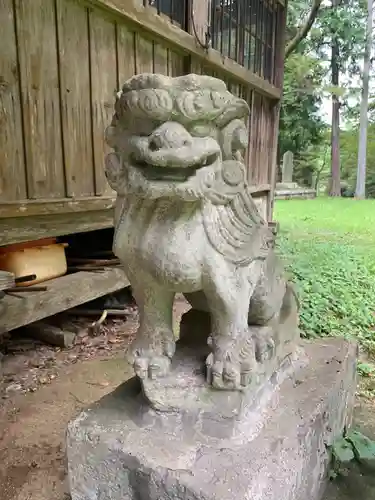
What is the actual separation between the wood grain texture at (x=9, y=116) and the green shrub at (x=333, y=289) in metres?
1.77

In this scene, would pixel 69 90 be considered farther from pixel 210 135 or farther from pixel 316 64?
pixel 316 64

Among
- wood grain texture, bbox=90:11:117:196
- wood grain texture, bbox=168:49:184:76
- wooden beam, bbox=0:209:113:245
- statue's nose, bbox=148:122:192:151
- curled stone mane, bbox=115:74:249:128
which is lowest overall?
wooden beam, bbox=0:209:113:245

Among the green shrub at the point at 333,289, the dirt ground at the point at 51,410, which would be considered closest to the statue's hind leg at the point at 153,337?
the dirt ground at the point at 51,410

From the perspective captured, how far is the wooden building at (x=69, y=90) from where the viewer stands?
8.34 feet

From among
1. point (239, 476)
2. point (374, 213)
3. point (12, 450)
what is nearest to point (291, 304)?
point (239, 476)

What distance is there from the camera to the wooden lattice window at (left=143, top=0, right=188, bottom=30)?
11.6 feet

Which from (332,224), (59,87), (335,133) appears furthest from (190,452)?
(335,133)

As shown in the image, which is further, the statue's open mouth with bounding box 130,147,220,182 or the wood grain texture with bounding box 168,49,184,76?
the wood grain texture with bounding box 168,49,184,76

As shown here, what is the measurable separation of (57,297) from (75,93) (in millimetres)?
1404

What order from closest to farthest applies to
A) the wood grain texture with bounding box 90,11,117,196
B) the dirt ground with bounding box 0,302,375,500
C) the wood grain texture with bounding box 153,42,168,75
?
the dirt ground with bounding box 0,302,375,500
the wood grain texture with bounding box 90,11,117,196
the wood grain texture with bounding box 153,42,168,75

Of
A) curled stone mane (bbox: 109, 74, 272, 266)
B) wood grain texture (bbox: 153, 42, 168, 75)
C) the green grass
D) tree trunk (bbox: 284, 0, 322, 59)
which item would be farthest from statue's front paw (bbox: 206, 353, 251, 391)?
tree trunk (bbox: 284, 0, 322, 59)

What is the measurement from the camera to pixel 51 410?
256 cm

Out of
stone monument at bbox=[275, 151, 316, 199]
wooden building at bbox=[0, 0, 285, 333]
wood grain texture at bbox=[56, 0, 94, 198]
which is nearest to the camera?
wooden building at bbox=[0, 0, 285, 333]

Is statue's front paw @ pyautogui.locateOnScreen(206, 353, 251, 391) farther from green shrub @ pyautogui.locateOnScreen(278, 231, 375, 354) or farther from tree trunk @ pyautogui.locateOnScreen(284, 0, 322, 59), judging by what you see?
tree trunk @ pyautogui.locateOnScreen(284, 0, 322, 59)
